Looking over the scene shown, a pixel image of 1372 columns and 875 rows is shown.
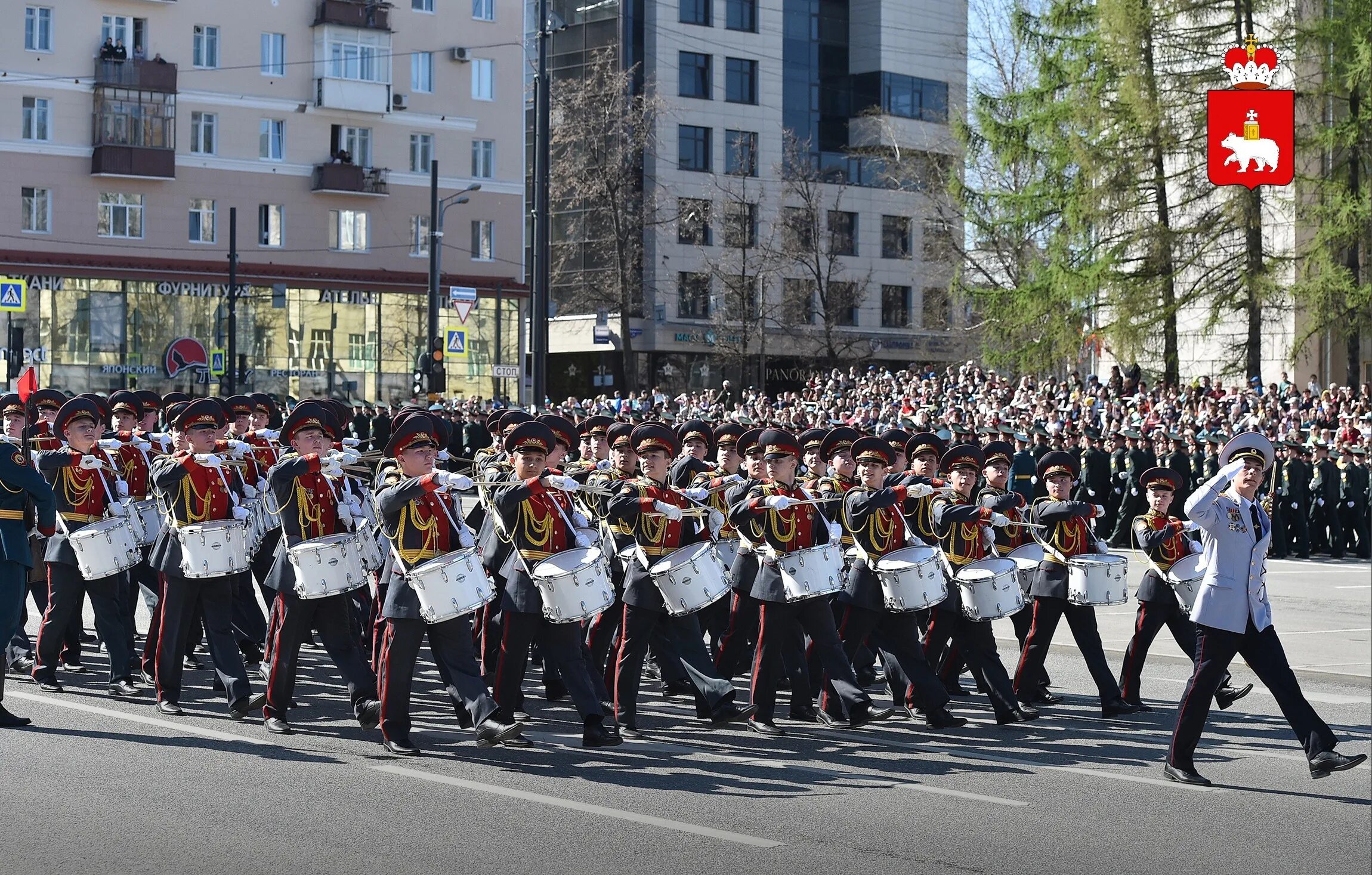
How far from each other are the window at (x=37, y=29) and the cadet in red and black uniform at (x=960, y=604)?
1656 inches

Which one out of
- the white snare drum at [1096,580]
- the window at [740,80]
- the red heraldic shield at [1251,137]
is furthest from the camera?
the window at [740,80]

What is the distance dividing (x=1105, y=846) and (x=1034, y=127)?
34.0 metres

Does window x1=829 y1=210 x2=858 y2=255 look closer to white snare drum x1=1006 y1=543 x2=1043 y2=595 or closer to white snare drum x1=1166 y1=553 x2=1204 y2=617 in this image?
white snare drum x1=1006 y1=543 x2=1043 y2=595

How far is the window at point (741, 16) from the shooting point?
65.0 metres

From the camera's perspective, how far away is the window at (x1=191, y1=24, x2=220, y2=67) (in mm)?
51188

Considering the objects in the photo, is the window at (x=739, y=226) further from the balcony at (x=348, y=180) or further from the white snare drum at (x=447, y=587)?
the white snare drum at (x=447, y=587)

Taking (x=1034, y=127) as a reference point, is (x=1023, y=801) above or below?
below

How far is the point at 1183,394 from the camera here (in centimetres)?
3130

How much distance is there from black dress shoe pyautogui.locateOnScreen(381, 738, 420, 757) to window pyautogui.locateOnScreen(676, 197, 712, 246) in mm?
53152

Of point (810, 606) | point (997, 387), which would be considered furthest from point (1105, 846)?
point (997, 387)

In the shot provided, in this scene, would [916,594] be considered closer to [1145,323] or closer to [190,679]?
[190,679]

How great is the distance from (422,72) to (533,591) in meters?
46.7

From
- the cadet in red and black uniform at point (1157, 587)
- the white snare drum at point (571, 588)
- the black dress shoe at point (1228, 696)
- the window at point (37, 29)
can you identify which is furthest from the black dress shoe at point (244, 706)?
the window at point (37, 29)

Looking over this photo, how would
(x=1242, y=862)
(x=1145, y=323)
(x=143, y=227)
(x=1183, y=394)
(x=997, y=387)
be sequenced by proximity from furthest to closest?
(x=143, y=227) → (x=1145, y=323) → (x=997, y=387) → (x=1183, y=394) → (x=1242, y=862)
